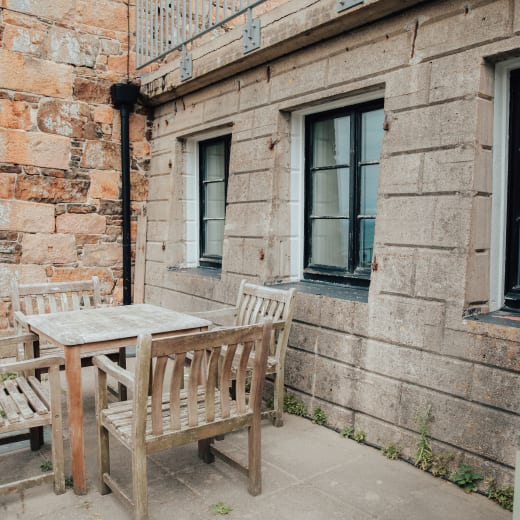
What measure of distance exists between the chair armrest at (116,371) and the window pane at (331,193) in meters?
2.26

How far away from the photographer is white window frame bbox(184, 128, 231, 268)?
20.3 feet

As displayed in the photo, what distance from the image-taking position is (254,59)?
465cm

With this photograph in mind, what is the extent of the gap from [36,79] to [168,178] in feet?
5.58

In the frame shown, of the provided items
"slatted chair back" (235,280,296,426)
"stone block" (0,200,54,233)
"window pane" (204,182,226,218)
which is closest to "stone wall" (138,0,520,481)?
"slatted chair back" (235,280,296,426)

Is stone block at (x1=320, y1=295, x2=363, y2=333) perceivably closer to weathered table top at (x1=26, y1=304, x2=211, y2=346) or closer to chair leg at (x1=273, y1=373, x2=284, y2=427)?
chair leg at (x1=273, y1=373, x2=284, y2=427)

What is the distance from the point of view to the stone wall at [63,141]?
18.3 ft

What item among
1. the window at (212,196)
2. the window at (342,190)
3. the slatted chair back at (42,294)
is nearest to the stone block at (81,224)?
the window at (212,196)

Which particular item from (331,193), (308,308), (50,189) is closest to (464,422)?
(308,308)

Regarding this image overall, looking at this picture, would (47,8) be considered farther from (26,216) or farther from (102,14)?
(26,216)

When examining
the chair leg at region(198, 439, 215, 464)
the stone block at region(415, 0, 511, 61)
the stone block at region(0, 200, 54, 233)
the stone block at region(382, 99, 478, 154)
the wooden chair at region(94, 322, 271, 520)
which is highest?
the stone block at region(415, 0, 511, 61)

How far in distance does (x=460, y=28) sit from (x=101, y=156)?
4.27 metres

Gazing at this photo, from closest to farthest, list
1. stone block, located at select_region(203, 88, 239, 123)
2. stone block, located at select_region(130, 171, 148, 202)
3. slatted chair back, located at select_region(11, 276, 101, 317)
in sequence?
slatted chair back, located at select_region(11, 276, 101, 317)
stone block, located at select_region(203, 88, 239, 123)
stone block, located at select_region(130, 171, 148, 202)

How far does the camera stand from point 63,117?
588 cm

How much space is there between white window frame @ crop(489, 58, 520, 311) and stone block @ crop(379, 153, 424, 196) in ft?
1.46
